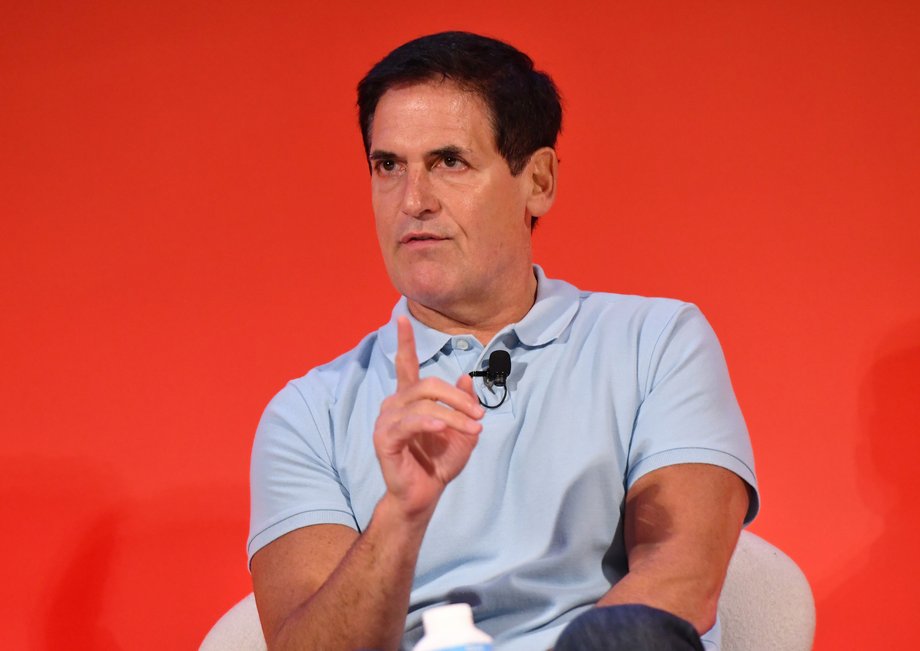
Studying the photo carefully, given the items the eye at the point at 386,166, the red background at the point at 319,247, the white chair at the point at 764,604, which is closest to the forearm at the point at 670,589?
the white chair at the point at 764,604

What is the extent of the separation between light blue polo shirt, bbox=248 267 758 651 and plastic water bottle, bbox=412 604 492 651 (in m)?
0.52

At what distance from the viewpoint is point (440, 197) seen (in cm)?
165

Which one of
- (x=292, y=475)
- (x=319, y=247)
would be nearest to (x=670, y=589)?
(x=292, y=475)

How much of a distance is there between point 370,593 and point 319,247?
1171 millimetres

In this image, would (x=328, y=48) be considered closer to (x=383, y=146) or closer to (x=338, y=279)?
(x=338, y=279)

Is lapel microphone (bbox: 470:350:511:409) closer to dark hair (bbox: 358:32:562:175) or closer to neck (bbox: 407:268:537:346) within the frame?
neck (bbox: 407:268:537:346)

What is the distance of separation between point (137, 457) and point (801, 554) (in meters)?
1.37

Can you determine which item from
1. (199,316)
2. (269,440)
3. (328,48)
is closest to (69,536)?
(199,316)

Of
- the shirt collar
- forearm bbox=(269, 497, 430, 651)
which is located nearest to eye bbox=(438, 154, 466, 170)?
the shirt collar

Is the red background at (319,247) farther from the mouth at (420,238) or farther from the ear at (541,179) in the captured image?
the mouth at (420,238)

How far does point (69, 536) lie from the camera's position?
228cm

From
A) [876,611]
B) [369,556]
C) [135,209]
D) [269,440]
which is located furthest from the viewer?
[135,209]

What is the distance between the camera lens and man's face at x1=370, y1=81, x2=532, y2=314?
64.6 inches

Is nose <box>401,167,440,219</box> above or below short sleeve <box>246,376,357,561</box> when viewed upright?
above
